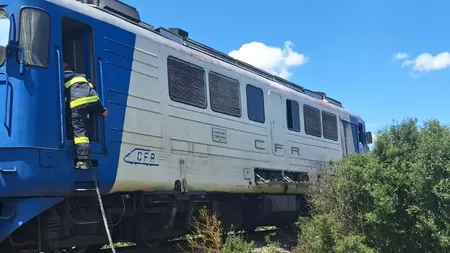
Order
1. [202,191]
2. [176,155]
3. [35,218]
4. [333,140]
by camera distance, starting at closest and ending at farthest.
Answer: [35,218] → [176,155] → [202,191] → [333,140]

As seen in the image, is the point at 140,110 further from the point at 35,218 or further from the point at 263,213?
the point at 263,213

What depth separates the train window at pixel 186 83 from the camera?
7.75 m

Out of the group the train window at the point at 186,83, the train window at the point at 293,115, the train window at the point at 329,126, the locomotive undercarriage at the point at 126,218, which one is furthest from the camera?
the train window at the point at 329,126

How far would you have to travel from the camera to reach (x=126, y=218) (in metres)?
7.38

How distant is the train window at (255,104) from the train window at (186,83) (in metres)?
1.58

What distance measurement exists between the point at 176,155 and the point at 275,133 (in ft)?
11.4

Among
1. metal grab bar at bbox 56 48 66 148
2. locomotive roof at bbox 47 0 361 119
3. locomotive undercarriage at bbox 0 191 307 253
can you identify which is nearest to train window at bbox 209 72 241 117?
locomotive roof at bbox 47 0 361 119

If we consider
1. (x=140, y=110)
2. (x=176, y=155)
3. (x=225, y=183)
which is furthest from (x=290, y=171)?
(x=140, y=110)

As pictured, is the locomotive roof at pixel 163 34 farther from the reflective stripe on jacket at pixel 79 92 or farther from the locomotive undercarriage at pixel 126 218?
the locomotive undercarriage at pixel 126 218

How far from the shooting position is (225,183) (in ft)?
28.3

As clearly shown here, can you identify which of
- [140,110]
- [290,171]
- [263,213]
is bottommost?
[263,213]

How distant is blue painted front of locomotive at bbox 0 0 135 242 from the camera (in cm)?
549

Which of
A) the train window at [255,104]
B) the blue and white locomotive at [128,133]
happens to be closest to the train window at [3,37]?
the blue and white locomotive at [128,133]

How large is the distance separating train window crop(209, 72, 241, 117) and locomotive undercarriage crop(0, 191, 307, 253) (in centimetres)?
153
